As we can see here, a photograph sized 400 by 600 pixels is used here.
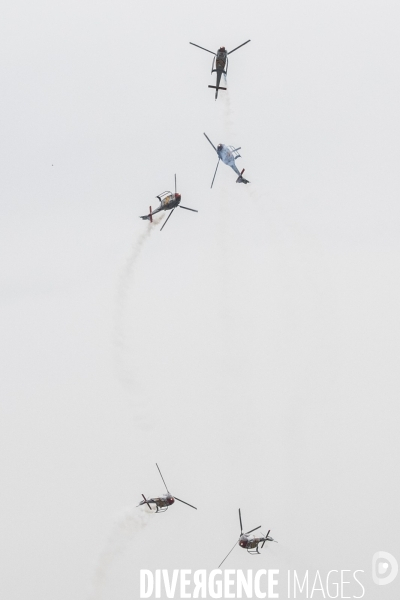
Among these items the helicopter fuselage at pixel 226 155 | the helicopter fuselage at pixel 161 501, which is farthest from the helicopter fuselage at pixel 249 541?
the helicopter fuselage at pixel 226 155

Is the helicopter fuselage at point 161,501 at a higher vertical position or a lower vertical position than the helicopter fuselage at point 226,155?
lower

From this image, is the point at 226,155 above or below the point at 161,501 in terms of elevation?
above

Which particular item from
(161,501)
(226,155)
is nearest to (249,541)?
(161,501)

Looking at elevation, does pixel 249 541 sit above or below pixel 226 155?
below

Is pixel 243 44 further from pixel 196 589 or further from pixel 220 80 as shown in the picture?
pixel 196 589

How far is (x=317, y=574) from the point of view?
458 feet

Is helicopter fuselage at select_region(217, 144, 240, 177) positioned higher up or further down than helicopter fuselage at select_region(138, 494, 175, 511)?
higher up

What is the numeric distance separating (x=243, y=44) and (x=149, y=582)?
8192 cm

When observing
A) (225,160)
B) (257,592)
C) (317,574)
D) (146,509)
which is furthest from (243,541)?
(257,592)

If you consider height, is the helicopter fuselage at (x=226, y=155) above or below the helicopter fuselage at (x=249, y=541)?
above

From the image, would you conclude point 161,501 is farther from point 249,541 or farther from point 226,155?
point 226,155

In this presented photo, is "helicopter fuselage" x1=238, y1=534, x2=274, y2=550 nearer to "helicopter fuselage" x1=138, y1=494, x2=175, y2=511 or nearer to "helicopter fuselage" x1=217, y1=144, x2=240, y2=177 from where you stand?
"helicopter fuselage" x1=138, y1=494, x2=175, y2=511

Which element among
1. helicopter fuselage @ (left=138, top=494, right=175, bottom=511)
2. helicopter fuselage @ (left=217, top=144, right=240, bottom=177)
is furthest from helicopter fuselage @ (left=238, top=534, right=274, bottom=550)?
helicopter fuselage @ (left=217, top=144, right=240, bottom=177)

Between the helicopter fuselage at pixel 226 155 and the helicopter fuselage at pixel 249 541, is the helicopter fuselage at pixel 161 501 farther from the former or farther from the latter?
the helicopter fuselage at pixel 226 155
